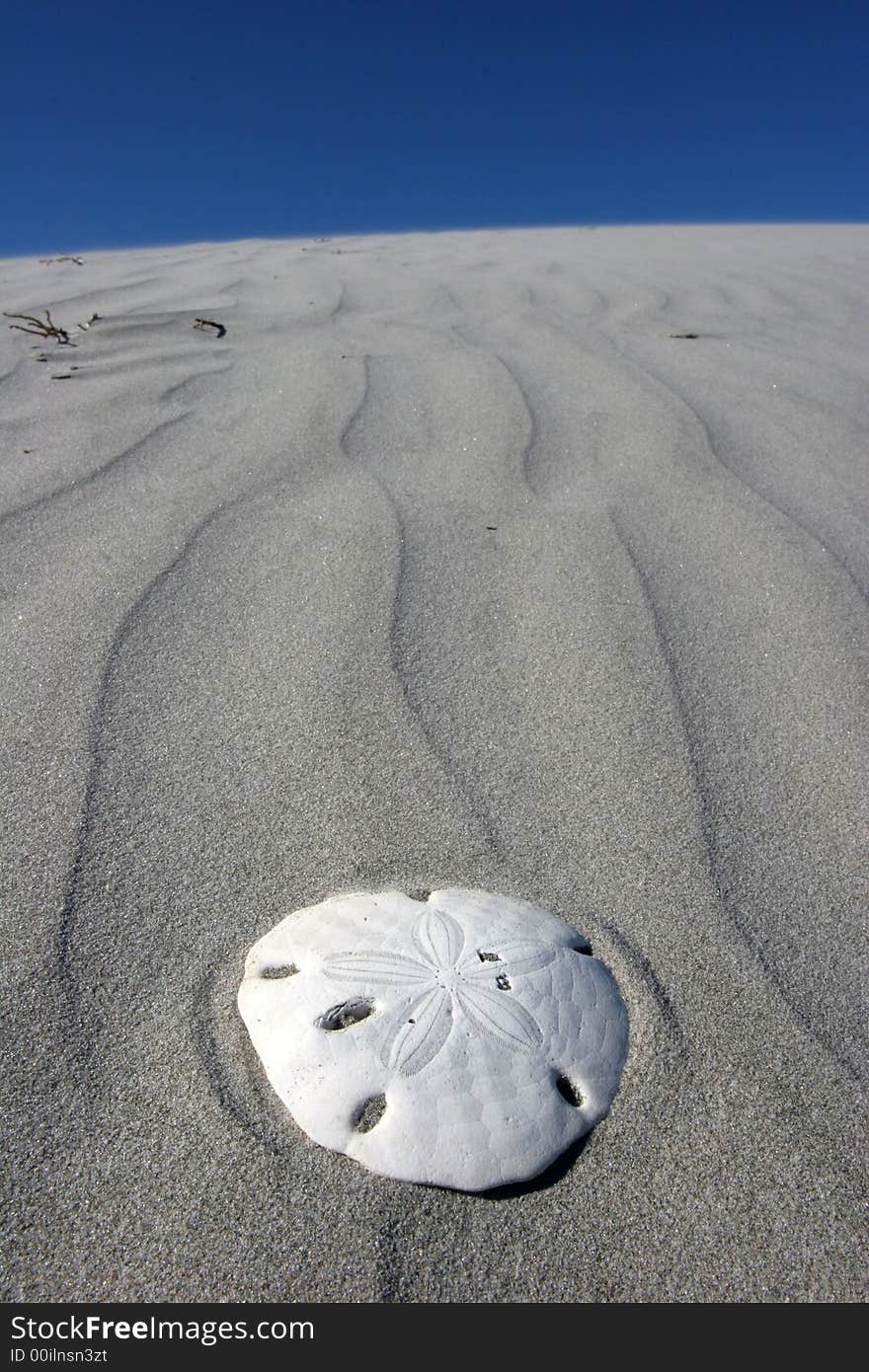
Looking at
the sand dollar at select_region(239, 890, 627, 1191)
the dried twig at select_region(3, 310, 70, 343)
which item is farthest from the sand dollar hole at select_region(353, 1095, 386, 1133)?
the dried twig at select_region(3, 310, 70, 343)

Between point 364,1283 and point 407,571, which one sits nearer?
point 364,1283

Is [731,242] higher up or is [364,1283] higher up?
[731,242]

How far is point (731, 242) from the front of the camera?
5699 mm

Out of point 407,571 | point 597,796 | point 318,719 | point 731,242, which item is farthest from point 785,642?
point 731,242

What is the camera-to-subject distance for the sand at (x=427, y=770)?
0.95 metres

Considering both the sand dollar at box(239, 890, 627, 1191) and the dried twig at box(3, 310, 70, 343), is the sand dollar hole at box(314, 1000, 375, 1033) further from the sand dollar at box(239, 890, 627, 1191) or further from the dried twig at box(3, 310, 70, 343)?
the dried twig at box(3, 310, 70, 343)

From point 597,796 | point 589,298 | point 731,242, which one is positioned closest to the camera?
point 597,796

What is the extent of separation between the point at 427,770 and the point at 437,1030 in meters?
0.44

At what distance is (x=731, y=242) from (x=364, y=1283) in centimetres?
601

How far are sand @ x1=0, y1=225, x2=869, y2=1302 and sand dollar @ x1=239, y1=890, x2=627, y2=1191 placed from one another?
0.10ft

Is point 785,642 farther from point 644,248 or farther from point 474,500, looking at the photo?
point 644,248

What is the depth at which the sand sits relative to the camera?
37.3 inches

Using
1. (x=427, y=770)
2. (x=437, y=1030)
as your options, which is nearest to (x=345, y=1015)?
(x=437, y=1030)
